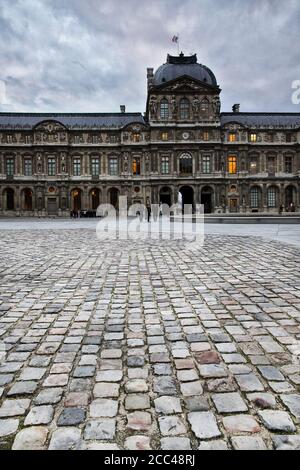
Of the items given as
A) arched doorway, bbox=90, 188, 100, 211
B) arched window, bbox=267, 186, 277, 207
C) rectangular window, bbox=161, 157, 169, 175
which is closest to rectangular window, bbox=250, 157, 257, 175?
arched window, bbox=267, 186, 277, 207

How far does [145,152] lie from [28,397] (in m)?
46.9

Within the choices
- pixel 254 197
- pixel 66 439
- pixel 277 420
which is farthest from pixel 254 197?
pixel 66 439

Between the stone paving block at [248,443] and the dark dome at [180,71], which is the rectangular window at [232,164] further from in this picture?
the stone paving block at [248,443]

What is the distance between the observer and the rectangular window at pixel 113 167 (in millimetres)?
48656

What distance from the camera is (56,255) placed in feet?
30.5

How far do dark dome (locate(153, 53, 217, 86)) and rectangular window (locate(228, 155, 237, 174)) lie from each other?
1033cm

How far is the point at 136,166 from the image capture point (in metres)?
48.2

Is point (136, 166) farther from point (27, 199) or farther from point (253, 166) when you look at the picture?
point (253, 166)

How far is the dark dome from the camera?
47188 mm

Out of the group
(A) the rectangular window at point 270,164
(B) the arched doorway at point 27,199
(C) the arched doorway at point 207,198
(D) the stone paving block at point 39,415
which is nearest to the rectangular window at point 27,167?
(B) the arched doorway at point 27,199

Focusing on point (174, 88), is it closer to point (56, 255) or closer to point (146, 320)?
point (56, 255)

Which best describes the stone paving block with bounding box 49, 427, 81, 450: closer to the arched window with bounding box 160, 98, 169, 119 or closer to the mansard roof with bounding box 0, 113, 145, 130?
the arched window with bounding box 160, 98, 169, 119
